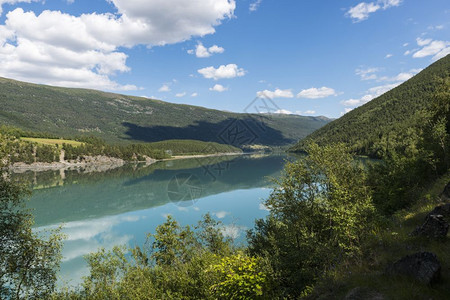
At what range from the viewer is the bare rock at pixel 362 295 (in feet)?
34.9

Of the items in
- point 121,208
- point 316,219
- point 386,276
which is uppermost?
point 386,276

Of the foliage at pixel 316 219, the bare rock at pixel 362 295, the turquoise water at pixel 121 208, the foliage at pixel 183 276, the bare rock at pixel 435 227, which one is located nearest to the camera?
the bare rock at pixel 362 295

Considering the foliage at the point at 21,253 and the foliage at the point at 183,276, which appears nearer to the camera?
the foliage at the point at 183,276

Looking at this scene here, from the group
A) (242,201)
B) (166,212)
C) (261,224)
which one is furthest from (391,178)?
(166,212)

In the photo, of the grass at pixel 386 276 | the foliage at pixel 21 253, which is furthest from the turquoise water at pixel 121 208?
the grass at pixel 386 276

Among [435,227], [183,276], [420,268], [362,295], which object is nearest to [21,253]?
[183,276]

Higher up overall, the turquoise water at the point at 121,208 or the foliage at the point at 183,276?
the foliage at the point at 183,276

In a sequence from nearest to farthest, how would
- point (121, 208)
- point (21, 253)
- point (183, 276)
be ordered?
point (183, 276) → point (21, 253) → point (121, 208)

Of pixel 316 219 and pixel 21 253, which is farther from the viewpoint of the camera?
pixel 21 253

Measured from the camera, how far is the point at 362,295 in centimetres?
1111

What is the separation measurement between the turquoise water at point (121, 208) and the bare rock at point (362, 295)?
38.2 metres

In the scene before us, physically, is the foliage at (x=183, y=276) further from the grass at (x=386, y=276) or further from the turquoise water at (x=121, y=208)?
the turquoise water at (x=121, y=208)

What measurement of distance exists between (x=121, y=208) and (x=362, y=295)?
11114 centimetres

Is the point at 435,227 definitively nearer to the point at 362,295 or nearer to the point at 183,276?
the point at 362,295
